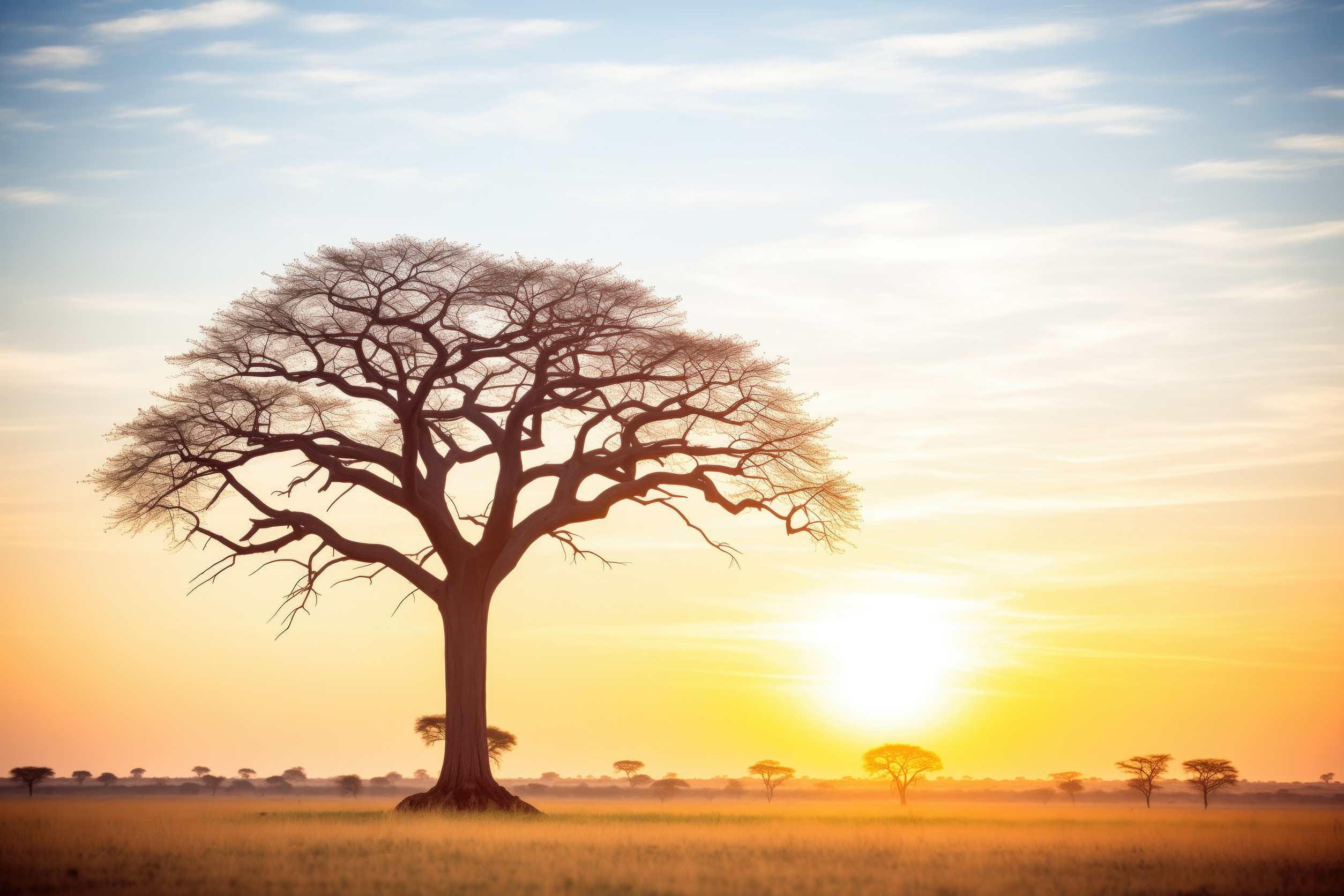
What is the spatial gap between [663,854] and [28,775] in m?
69.5

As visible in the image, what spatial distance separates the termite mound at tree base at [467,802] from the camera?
22891 mm

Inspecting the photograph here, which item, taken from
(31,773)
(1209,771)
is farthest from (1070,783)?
(31,773)

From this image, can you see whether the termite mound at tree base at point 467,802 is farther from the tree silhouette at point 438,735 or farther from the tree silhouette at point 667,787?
the tree silhouette at point 667,787

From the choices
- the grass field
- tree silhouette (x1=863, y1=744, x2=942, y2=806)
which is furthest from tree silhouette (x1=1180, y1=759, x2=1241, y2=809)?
the grass field

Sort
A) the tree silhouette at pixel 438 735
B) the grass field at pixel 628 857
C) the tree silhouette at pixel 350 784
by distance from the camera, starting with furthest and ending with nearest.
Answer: the tree silhouette at pixel 350 784 → the tree silhouette at pixel 438 735 → the grass field at pixel 628 857

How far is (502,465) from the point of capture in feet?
80.3

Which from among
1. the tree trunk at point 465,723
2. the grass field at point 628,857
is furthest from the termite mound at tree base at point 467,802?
the grass field at point 628,857

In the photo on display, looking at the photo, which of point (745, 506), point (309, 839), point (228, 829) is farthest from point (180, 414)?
point (745, 506)

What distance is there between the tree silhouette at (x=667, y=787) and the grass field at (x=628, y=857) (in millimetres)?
67733

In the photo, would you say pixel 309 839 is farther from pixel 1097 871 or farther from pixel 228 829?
pixel 1097 871

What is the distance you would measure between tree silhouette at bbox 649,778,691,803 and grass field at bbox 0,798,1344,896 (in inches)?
2667

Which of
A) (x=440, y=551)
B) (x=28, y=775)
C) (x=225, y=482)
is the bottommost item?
(x=28, y=775)

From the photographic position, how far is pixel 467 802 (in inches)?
908

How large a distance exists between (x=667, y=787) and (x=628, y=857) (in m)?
84.0
